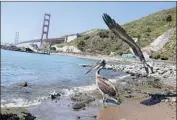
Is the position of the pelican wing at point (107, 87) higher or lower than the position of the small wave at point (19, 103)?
higher

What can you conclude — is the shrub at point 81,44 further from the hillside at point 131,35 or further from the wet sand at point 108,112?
the wet sand at point 108,112

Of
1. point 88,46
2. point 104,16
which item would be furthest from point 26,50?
point 104,16

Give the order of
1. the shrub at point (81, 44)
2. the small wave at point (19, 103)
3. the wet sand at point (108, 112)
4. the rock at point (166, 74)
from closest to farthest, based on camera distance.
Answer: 1. the wet sand at point (108, 112)
2. the small wave at point (19, 103)
3. the rock at point (166, 74)
4. the shrub at point (81, 44)

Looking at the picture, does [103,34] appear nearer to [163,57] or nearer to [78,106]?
[163,57]

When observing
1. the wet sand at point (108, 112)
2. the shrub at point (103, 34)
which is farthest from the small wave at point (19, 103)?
the shrub at point (103, 34)

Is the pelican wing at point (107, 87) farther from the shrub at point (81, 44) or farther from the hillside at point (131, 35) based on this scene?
the shrub at point (81, 44)

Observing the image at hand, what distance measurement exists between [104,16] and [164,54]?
223 feet

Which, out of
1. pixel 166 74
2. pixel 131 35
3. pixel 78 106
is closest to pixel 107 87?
pixel 78 106

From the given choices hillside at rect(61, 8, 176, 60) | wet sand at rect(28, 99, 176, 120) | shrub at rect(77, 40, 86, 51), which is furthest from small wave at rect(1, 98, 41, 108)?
shrub at rect(77, 40, 86, 51)

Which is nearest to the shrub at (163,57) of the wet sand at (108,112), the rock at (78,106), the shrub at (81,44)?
the wet sand at (108,112)

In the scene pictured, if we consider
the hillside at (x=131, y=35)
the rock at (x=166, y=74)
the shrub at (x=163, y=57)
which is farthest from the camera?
the hillside at (x=131, y=35)

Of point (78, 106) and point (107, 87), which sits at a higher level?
point (107, 87)

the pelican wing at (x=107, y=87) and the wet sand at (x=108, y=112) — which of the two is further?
the wet sand at (x=108, y=112)

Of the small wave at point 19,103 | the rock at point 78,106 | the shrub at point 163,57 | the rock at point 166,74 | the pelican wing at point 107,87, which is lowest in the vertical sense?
the small wave at point 19,103
